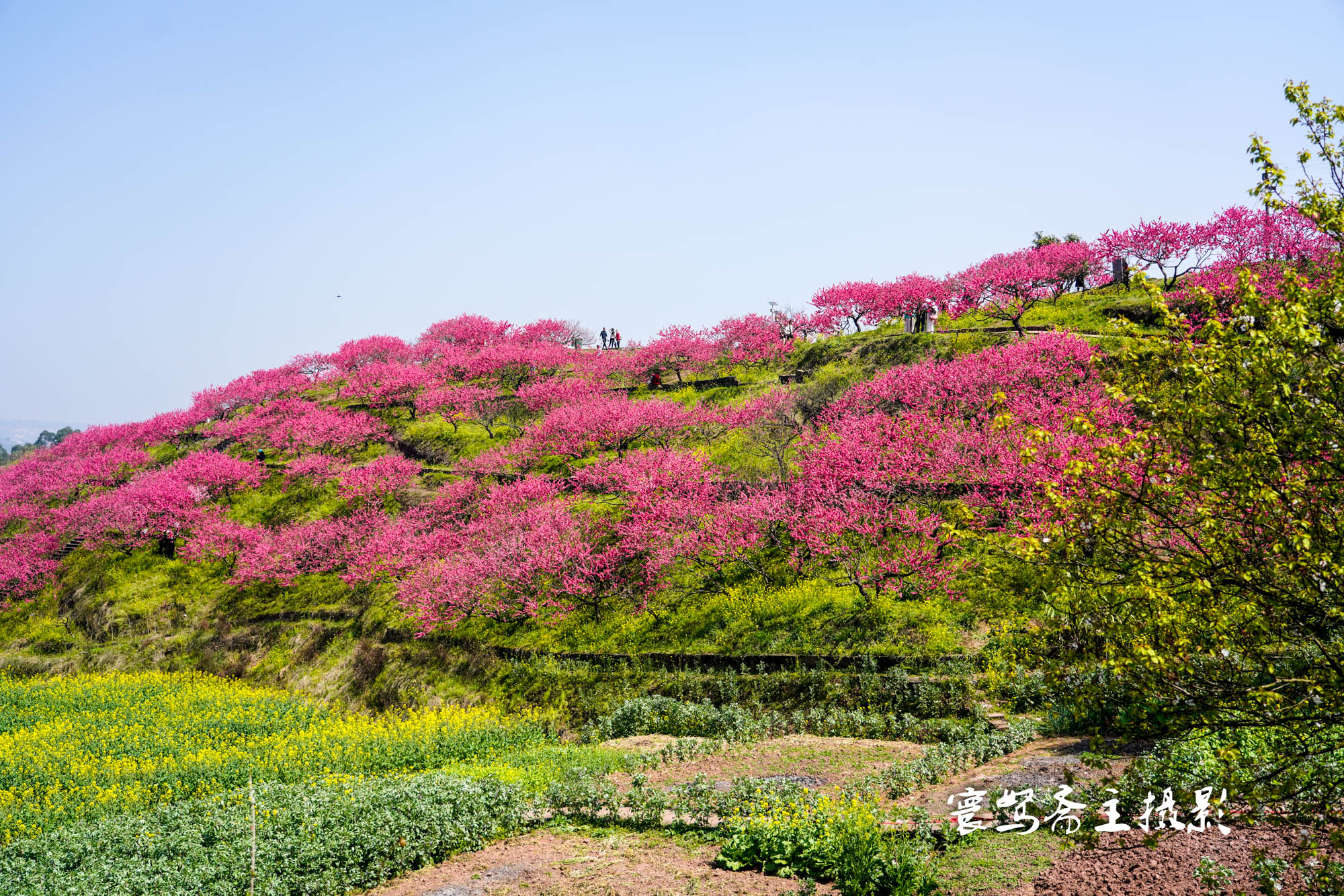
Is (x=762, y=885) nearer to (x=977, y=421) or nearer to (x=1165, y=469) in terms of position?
(x=1165, y=469)

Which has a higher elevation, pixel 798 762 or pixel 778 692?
pixel 798 762

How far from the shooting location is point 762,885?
33.7ft

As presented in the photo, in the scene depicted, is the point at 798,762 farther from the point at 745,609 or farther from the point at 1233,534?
the point at 1233,534

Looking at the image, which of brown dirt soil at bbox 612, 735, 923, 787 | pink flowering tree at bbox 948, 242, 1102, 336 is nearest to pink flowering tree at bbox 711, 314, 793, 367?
pink flowering tree at bbox 948, 242, 1102, 336

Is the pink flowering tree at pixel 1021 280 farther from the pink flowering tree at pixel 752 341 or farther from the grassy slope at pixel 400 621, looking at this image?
the pink flowering tree at pixel 752 341

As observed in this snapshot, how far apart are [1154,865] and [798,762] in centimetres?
790

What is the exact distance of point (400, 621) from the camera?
3027 cm

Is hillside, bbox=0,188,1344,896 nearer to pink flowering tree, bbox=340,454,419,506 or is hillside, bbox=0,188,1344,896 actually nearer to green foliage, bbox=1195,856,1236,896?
pink flowering tree, bbox=340,454,419,506

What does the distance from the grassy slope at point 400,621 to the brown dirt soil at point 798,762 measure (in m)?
3.69

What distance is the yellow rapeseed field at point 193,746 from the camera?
17.1 metres

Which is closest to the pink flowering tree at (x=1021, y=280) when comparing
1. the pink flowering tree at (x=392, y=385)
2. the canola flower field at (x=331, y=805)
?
the canola flower field at (x=331, y=805)

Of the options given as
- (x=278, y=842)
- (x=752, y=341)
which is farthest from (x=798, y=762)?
(x=752, y=341)

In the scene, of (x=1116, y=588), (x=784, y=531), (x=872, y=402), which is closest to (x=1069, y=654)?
(x=1116, y=588)

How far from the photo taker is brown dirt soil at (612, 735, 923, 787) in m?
14.8
